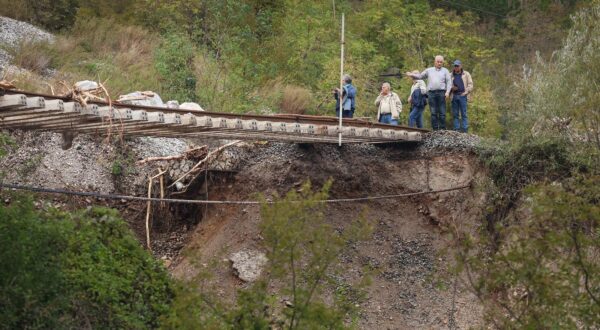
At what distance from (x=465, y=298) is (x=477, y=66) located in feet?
46.3

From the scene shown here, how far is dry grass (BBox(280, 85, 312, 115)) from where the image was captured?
30625mm

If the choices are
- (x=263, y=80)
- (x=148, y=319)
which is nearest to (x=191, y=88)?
(x=263, y=80)

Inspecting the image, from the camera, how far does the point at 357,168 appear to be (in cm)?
2497

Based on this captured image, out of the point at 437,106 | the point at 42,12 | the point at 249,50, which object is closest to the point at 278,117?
the point at 437,106

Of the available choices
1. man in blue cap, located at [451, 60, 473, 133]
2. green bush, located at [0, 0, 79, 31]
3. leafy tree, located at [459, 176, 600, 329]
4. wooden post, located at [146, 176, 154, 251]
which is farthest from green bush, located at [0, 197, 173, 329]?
green bush, located at [0, 0, 79, 31]

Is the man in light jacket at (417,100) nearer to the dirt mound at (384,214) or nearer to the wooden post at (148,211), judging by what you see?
the dirt mound at (384,214)

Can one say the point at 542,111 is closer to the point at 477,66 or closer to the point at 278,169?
the point at 278,169

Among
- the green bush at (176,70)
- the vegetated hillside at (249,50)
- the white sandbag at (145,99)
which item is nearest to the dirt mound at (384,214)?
the white sandbag at (145,99)

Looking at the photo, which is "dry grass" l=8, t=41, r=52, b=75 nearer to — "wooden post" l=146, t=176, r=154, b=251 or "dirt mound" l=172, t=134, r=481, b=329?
"wooden post" l=146, t=176, r=154, b=251

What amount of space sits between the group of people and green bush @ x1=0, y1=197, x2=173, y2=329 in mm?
8683

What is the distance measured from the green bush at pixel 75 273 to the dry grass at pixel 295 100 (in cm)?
1421

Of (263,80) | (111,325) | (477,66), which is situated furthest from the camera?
(477,66)

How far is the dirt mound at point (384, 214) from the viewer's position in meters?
22.8

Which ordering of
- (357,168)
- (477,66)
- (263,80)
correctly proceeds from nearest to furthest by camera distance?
(357,168), (263,80), (477,66)
